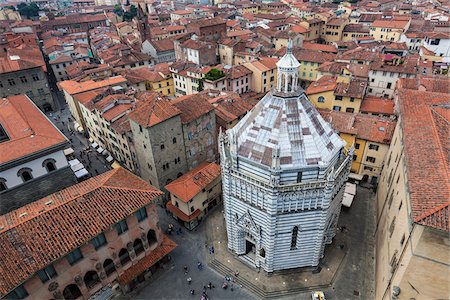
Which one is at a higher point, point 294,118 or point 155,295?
point 294,118

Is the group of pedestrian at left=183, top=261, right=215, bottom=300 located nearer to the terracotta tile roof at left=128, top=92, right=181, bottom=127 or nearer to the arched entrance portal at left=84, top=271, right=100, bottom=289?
the arched entrance portal at left=84, top=271, right=100, bottom=289

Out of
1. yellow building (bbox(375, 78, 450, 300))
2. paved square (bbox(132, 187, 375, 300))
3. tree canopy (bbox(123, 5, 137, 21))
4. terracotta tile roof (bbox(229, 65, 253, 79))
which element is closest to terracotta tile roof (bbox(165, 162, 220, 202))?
paved square (bbox(132, 187, 375, 300))

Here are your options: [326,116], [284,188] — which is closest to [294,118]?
[284,188]

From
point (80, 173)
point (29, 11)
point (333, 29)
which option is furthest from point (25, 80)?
point (29, 11)

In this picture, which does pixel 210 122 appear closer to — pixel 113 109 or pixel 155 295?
pixel 113 109

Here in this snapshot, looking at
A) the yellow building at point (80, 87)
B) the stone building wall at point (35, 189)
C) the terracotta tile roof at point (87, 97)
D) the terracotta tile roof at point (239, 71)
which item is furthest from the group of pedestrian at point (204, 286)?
the terracotta tile roof at point (239, 71)
